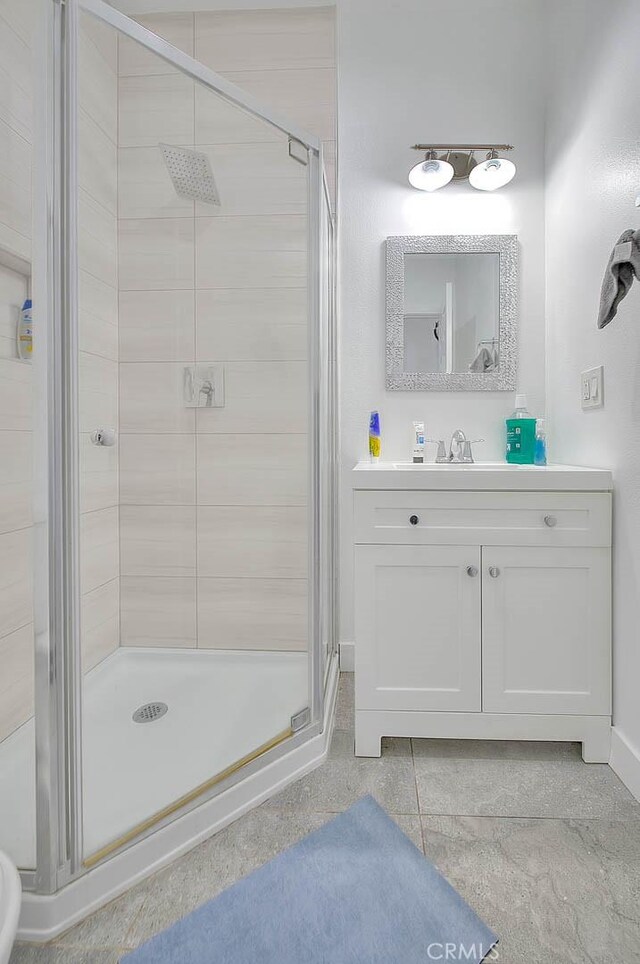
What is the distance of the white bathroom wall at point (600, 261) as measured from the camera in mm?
1450

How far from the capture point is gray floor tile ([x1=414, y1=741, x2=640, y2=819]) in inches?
54.1

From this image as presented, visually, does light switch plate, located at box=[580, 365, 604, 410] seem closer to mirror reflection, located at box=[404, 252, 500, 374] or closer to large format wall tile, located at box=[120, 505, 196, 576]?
mirror reflection, located at box=[404, 252, 500, 374]

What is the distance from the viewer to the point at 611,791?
1.45 metres

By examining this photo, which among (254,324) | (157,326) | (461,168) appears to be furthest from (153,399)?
(461,168)

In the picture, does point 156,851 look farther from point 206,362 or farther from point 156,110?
point 156,110

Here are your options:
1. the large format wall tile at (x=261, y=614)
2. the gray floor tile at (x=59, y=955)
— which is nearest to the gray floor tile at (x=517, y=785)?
the large format wall tile at (x=261, y=614)

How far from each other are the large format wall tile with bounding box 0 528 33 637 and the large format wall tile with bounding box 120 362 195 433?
1.16 feet

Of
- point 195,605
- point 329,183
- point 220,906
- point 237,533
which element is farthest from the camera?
point 329,183

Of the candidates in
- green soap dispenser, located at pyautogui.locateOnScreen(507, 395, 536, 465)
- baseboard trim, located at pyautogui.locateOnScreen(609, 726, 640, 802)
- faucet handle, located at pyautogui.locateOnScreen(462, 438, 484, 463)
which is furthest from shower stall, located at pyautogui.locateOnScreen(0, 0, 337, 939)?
baseboard trim, located at pyautogui.locateOnScreen(609, 726, 640, 802)

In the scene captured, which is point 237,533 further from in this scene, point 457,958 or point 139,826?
point 457,958

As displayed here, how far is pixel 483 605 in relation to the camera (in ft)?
5.17

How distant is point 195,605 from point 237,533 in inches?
9.6

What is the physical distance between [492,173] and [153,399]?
1.62 metres

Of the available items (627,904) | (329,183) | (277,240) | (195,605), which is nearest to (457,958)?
(627,904)
